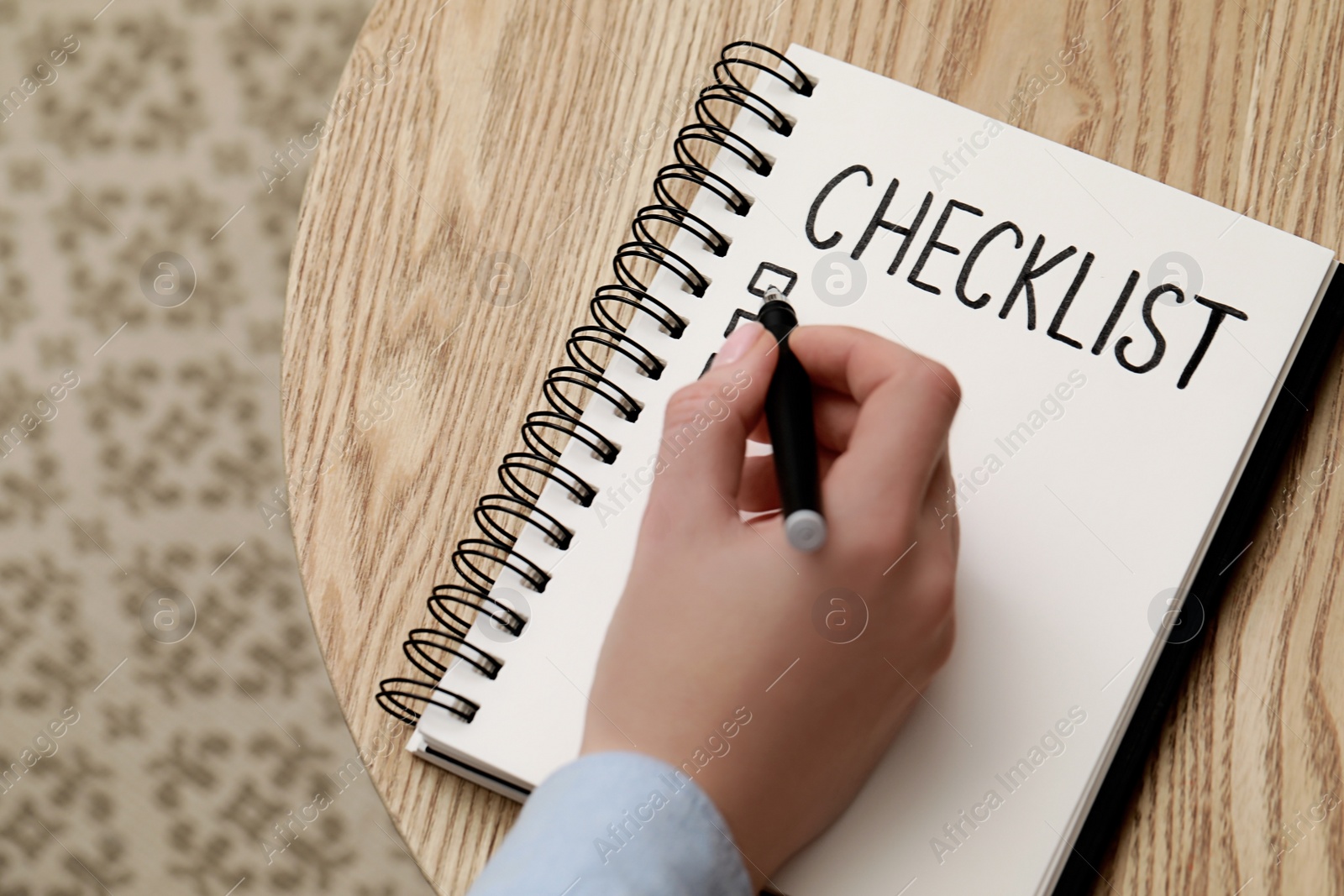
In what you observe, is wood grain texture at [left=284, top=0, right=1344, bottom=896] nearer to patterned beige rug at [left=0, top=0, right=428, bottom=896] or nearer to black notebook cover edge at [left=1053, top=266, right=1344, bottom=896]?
black notebook cover edge at [left=1053, top=266, right=1344, bottom=896]

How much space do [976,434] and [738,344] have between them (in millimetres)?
125

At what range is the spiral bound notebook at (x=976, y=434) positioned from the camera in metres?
0.47

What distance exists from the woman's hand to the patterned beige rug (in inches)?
24.8

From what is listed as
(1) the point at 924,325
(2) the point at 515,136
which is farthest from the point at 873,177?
(2) the point at 515,136

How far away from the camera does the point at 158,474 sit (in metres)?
1.06

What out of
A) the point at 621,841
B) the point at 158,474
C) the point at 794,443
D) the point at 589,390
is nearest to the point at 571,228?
the point at 589,390

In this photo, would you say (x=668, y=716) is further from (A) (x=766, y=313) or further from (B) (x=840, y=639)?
(A) (x=766, y=313)

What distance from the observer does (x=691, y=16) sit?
0.57 metres

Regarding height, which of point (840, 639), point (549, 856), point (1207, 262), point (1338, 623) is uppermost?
point (1207, 262)

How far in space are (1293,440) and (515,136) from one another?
16.2 inches

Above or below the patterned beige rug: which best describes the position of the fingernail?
above

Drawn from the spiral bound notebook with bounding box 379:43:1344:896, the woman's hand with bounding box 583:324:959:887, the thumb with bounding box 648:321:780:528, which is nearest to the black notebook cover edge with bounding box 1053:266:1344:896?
the spiral bound notebook with bounding box 379:43:1344:896

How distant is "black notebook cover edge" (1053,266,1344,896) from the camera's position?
47 cm

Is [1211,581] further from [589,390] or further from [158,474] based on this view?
[158,474]
